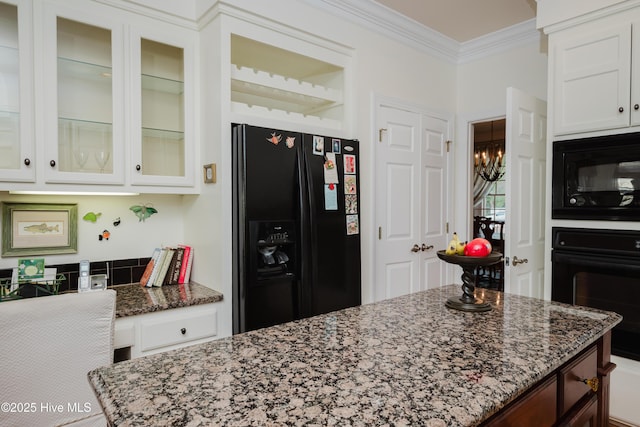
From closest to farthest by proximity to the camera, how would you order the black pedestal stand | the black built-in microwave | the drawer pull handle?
1. the drawer pull handle
2. the black pedestal stand
3. the black built-in microwave

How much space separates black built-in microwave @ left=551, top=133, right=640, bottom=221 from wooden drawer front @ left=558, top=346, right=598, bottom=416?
4.06 ft

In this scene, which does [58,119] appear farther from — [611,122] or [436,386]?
[611,122]

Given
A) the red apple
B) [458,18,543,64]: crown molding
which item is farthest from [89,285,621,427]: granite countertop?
[458,18,543,64]: crown molding

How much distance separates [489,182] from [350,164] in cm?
586

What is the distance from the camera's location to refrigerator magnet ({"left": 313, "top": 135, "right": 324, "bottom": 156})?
7.63 feet

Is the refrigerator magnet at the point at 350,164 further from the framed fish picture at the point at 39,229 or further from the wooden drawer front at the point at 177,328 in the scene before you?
the framed fish picture at the point at 39,229

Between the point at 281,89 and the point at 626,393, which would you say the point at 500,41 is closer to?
the point at 281,89

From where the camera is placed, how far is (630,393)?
219 cm

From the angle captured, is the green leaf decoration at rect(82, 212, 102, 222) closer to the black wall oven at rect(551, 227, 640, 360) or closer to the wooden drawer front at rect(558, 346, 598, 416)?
the wooden drawer front at rect(558, 346, 598, 416)

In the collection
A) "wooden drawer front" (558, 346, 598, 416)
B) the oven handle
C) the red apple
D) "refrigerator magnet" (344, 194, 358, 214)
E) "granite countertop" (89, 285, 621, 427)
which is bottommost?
"wooden drawer front" (558, 346, 598, 416)

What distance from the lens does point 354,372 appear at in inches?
36.8

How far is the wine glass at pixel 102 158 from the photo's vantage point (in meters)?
2.06

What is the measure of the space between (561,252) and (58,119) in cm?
294

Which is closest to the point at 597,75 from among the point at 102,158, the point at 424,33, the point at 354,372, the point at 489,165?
the point at 424,33
